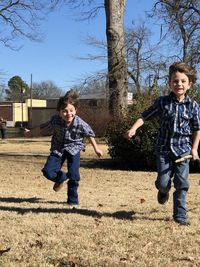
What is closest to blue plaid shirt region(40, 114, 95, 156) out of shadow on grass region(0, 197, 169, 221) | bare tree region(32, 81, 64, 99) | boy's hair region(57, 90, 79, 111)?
boy's hair region(57, 90, 79, 111)

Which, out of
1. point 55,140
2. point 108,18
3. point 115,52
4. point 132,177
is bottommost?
point 132,177

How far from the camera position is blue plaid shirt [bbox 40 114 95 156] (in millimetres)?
6844

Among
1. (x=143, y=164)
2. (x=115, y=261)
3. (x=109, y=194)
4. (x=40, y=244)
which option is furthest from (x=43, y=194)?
(x=143, y=164)

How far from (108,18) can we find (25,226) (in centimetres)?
1175

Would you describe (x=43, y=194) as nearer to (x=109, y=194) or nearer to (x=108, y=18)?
(x=109, y=194)

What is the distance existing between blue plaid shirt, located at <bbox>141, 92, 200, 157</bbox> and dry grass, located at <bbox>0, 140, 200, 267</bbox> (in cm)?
87

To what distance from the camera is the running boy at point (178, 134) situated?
564cm

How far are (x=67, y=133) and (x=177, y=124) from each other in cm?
176

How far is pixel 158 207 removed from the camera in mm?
6820

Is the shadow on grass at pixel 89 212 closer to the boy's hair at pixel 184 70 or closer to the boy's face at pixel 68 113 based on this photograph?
the boy's face at pixel 68 113

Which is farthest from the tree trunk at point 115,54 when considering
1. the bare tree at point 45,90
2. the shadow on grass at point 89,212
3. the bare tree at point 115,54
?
the bare tree at point 45,90

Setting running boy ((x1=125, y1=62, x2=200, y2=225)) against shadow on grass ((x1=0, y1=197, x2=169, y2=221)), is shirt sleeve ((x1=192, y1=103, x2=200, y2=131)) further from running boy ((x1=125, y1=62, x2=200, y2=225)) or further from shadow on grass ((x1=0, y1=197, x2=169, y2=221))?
shadow on grass ((x1=0, y1=197, x2=169, y2=221))

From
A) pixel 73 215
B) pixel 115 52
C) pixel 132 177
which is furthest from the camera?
pixel 115 52

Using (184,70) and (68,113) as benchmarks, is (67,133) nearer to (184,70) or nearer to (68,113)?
(68,113)
